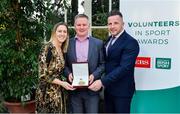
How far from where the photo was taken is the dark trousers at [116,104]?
362 cm

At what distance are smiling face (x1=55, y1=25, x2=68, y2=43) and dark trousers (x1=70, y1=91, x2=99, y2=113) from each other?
58cm

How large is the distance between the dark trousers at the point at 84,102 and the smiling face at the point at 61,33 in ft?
1.89

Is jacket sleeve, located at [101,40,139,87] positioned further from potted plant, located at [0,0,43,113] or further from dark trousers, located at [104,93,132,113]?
potted plant, located at [0,0,43,113]

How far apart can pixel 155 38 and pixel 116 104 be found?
2.67 ft

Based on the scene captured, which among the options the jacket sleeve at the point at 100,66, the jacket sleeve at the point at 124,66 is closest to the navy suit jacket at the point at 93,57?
the jacket sleeve at the point at 100,66

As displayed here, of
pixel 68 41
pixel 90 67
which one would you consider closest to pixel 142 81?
pixel 90 67

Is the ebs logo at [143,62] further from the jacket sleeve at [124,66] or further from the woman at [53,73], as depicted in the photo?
the woman at [53,73]

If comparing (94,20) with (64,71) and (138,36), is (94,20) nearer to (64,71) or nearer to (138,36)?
(138,36)

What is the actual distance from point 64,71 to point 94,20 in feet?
7.20

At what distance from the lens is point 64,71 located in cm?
360

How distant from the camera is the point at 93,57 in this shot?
353 cm

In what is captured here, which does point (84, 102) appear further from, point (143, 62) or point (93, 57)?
point (143, 62)

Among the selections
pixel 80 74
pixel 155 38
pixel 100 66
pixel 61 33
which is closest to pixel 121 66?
pixel 100 66

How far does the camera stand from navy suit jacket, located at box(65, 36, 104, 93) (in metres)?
3.53
